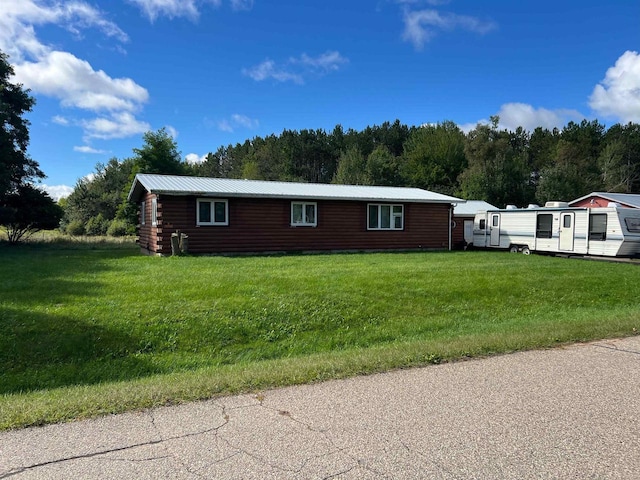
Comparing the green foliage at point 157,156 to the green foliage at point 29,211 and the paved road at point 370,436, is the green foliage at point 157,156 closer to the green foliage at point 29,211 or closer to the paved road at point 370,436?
the green foliage at point 29,211

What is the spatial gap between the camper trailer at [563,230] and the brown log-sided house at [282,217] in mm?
3110

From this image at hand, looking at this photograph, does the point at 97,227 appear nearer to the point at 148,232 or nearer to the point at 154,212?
the point at 148,232

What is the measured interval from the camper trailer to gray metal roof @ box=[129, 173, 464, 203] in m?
3.51

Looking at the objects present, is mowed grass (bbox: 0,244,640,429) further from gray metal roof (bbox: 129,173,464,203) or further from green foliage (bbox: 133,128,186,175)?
green foliage (bbox: 133,128,186,175)

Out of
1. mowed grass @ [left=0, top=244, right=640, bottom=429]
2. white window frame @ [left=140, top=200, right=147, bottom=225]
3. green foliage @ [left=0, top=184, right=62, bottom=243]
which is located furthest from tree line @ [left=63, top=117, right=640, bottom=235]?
mowed grass @ [left=0, top=244, right=640, bottom=429]

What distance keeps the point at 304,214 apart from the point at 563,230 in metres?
11.3

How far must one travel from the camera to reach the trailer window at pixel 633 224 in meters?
18.3

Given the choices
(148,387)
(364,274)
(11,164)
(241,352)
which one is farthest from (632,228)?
(11,164)

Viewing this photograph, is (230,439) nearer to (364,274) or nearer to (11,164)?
(364,274)

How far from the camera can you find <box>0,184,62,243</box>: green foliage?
22484mm

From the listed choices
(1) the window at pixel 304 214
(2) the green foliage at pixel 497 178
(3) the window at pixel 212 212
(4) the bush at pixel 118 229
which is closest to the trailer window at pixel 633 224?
(1) the window at pixel 304 214

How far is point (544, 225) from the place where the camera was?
2122 centimetres

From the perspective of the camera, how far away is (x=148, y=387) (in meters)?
4.76

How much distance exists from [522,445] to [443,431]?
0.55m
